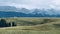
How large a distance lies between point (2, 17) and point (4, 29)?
67 cm

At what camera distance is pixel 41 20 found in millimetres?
5777

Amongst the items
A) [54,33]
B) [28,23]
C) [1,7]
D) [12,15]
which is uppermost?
[1,7]

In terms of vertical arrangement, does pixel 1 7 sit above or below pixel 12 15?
above

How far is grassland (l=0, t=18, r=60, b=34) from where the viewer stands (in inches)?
196

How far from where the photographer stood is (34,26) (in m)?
5.41

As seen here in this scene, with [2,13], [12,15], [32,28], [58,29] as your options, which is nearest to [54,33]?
[58,29]

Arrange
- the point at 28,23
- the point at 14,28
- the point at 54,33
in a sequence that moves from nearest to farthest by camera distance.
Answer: the point at 54,33, the point at 14,28, the point at 28,23

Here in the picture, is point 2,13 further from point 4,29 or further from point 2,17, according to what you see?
point 4,29

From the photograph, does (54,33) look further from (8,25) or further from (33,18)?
(8,25)

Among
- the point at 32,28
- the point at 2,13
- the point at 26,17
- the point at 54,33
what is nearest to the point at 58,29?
the point at 54,33

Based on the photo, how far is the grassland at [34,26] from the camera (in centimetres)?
497

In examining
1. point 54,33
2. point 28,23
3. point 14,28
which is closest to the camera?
point 54,33

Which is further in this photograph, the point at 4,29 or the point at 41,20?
the point at 41,20

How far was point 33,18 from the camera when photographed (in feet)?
18.6
